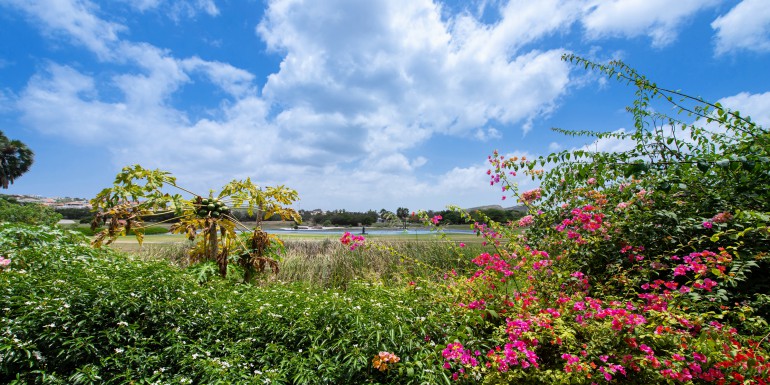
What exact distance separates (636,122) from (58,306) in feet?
17.7

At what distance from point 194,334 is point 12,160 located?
31.5 m

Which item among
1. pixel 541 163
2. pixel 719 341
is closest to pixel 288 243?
pixel 541 163

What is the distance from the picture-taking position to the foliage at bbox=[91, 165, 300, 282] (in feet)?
12.5

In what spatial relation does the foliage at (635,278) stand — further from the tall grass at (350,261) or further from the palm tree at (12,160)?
the palm tree at (12,160)

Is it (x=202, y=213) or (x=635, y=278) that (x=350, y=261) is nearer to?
(x=202, y=213)

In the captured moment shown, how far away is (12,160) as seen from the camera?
23.5 m

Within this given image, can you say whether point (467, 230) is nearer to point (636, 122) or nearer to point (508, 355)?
point (508, 355)

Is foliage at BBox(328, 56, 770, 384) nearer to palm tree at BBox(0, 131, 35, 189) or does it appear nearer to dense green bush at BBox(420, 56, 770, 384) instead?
dense green bush at BBox(420, 56, 770, 384)

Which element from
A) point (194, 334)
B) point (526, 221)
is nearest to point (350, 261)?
point (526, 221)

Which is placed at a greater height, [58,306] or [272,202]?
[272,202]

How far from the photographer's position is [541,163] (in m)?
4.08

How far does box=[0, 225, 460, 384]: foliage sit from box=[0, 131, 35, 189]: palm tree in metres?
29.0

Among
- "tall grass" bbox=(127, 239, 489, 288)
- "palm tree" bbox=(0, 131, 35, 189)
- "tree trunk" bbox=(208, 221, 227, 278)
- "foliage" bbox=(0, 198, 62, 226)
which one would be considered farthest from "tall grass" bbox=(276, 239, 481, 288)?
"palm tree" bbox=(0, 131, 35, 189)

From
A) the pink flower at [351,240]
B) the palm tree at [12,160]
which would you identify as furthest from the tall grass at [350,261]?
the palm tree at [12,160]
